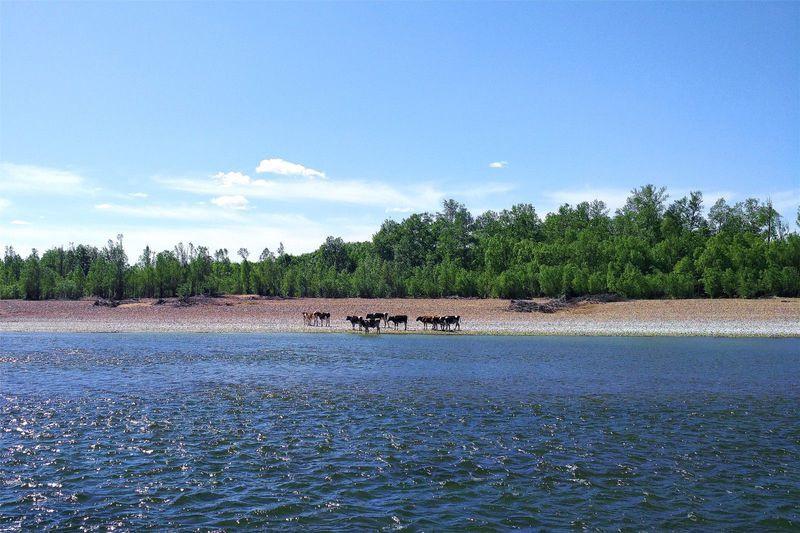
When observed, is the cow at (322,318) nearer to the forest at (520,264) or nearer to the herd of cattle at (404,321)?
the herd of cattle at (404,321)

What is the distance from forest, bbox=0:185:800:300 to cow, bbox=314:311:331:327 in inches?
818

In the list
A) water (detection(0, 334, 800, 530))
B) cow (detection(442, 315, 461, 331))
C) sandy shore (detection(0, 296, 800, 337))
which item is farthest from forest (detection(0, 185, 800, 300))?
water (detection(0, 334, 800, 530))

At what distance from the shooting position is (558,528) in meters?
8.60

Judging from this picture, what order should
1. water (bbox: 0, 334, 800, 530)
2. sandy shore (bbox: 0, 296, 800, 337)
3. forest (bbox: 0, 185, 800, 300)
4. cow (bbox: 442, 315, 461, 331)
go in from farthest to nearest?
forest (bbox: 0, 185, 800, 300)
cow (bbox: 442, 315, 461, 331)
sandy shore (bbox: 0, 296, 800, 337)
water (bbox: 0, 334, 800, 530)

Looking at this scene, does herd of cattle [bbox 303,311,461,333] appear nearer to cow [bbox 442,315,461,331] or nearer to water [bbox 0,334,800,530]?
cow [bbox 442,315,461,331]

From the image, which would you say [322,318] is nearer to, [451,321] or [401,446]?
[451,321]

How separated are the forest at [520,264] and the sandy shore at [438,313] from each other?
17.6 ft

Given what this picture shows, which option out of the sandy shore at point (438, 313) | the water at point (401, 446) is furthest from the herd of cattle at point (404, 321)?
the water at point (401, 446)

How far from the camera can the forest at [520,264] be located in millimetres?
60219

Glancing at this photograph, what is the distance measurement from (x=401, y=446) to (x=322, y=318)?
38.0m

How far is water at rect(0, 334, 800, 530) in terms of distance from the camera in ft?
30.4

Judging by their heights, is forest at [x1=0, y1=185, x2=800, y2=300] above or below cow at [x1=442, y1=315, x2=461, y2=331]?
above

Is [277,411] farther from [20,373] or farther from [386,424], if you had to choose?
[20,373]

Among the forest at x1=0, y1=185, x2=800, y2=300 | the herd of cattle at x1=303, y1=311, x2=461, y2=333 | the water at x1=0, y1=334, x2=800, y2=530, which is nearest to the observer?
the water at x1=0, y1=334, x2=800, y2=530
